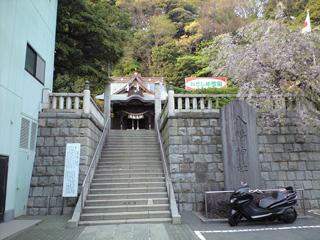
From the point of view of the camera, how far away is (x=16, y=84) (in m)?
7.13

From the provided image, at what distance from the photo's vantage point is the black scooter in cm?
585

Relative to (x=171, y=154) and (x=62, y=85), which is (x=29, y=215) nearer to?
(x=171, y=154)

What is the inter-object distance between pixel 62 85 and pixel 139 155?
289 inches

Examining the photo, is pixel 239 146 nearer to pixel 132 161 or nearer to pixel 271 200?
pixel 271 200

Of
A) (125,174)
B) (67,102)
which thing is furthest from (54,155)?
(125,174)

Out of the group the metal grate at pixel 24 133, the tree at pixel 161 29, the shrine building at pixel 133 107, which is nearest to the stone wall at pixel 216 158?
the metal grate at pixel 24 133

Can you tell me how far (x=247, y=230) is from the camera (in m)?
5.50

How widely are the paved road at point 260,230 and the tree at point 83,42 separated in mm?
10488

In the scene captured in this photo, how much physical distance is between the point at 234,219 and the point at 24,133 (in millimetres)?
7157

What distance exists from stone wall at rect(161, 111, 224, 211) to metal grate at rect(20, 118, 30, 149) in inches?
200

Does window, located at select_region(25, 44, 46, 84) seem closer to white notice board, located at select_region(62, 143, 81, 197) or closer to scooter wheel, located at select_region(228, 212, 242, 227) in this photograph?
white notice board, located at select_region(62, 143, 81, 197)

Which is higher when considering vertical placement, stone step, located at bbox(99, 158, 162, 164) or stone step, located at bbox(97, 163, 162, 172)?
stone step, located at bbox(99, 158, 162, 164)

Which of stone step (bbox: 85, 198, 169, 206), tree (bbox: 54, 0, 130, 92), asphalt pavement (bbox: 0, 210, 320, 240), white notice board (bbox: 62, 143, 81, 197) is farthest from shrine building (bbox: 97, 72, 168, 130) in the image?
asphalt pavement (bbox: 0, 210, 320, 240)

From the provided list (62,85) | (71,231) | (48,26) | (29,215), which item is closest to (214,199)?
(71,231)
